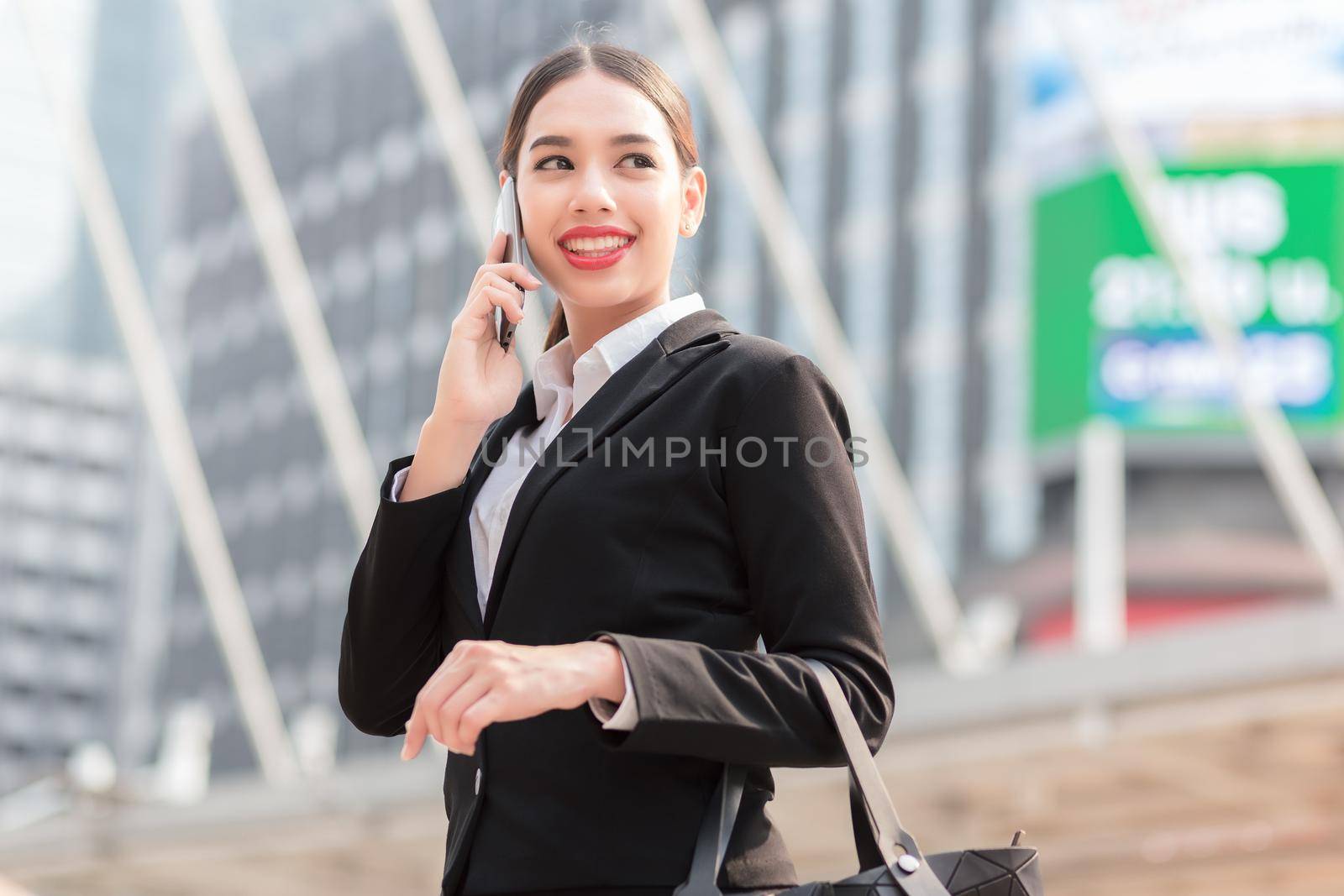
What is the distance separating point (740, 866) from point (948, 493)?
3321 cm

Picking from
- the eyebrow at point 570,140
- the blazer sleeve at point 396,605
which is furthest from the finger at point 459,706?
the eyebrow at point 570,140

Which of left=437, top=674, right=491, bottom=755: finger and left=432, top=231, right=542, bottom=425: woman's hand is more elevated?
left=432, top=231, right=542, bottom=425: woman's hand

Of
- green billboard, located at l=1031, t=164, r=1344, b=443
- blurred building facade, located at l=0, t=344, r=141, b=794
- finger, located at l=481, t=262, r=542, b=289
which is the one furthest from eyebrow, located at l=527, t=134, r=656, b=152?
blurred building facade, located at l=0, t=344, r=141, b=794

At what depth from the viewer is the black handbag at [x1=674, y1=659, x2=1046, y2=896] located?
1.28 metres

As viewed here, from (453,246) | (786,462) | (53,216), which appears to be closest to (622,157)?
(786,462)

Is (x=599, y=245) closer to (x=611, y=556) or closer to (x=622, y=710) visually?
(x=611, y=556)

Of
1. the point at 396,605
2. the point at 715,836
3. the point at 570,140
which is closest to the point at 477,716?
the point at 715,836

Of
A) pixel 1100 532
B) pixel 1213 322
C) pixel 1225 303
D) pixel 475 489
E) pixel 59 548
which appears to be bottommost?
pixel 475 489

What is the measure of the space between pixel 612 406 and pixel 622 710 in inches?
13.5

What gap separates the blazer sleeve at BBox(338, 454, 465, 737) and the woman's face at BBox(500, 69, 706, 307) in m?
0.22

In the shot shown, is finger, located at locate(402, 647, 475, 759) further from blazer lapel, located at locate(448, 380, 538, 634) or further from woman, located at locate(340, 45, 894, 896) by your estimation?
blazer lapel, located at locate(448, 380, 538, 634)

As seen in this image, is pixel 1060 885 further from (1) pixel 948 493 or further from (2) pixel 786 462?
(1) pixel 948 493

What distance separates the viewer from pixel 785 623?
1377mm

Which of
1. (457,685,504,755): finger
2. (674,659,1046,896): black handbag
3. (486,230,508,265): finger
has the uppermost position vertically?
(486,230,508,265): finger
